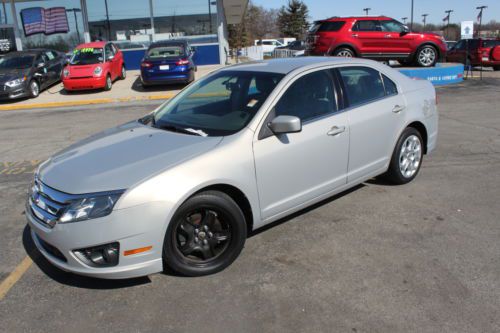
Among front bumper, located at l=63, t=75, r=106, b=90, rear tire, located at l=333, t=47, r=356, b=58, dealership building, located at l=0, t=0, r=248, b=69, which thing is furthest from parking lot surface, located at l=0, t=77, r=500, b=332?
dealership building, located at l=0, t=0, r=248, b=69

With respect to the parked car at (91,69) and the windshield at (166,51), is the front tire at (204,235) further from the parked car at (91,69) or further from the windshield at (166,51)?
the parked car at (91,69)

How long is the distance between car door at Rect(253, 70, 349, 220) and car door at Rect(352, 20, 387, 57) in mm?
10685

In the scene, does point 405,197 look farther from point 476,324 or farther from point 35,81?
point 35,81

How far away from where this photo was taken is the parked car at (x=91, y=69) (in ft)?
50.7

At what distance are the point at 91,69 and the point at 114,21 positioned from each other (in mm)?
8630

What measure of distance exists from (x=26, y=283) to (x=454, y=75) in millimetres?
15708

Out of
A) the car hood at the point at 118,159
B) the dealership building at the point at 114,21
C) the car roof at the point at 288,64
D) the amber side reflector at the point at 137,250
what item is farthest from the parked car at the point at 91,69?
the amber side reflector at the point at 137,250

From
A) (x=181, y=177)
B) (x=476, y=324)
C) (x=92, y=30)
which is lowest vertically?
(x=476, y=324)

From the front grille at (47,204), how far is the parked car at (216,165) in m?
0.01

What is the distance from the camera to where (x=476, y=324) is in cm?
278

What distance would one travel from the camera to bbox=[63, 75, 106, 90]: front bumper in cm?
1544

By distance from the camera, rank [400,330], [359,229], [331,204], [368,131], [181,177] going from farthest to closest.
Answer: [331,204] < [368,131] < [359,229] < [181,177] < [400,330]

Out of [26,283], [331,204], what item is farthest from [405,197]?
[26,283]

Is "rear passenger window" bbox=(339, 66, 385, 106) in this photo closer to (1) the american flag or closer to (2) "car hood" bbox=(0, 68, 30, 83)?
(2) "car hood" bbox=(0, 68, 30, 83)
